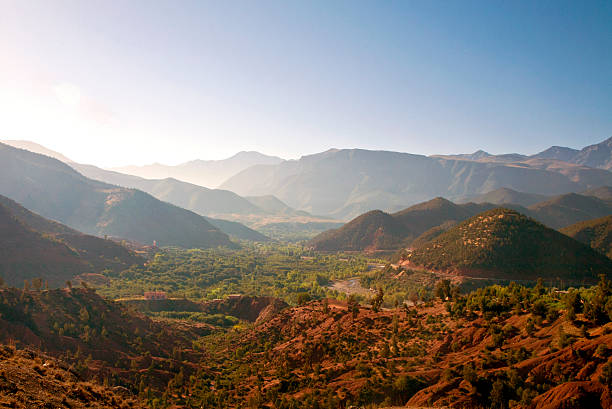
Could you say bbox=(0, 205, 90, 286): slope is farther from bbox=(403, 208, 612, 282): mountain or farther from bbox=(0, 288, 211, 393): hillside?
bbox=(403, 208, 612, 282): mountain

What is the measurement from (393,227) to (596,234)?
8564 cm

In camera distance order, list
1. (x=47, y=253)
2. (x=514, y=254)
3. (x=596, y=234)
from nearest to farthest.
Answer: (x=514, y=254) → (x=47, y=253) → (x=596, y=234)

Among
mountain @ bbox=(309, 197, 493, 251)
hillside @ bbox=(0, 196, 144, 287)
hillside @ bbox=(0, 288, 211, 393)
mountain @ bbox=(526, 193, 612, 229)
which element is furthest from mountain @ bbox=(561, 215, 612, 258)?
hillside @ bbox=(0, 196, 144, 287)

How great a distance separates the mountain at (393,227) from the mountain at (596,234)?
2110 inches

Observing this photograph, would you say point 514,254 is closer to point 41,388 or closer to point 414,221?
point 41,388

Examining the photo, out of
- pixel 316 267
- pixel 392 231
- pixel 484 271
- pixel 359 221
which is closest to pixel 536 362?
pixel 484 271

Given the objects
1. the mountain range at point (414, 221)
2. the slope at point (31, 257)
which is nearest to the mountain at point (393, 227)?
the mountain range at point (414, 221)

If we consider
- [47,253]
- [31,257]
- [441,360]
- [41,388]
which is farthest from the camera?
[47,253]

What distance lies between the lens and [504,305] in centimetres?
2889

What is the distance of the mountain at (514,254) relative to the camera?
71812 mm

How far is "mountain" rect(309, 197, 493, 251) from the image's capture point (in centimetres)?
16650

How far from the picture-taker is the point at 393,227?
567 feet

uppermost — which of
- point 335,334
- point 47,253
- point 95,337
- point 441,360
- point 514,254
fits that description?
point 514,254

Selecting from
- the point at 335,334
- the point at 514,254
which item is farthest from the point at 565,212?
the point at 335,334
